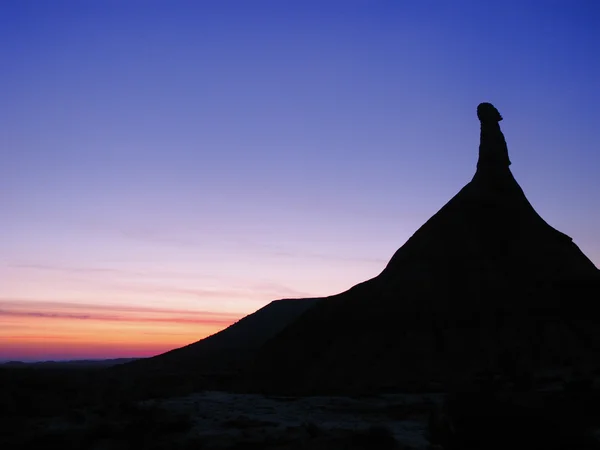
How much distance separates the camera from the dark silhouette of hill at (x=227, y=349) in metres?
70.9

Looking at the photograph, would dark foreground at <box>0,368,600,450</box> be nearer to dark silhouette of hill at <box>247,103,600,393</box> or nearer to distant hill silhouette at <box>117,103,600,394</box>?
distant hill silhouette at <box>117,103,600,394</box>

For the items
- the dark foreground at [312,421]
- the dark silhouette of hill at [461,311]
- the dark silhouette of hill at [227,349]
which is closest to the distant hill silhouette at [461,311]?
the dark silhouette of hill at [461,311]

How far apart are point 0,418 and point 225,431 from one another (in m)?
8.87

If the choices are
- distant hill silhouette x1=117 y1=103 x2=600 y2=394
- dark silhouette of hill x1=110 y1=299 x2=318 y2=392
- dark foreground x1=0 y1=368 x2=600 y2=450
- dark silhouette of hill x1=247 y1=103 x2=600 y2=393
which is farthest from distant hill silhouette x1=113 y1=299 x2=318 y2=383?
dark foreground x1=0 y1=368 x2=600 y2=450

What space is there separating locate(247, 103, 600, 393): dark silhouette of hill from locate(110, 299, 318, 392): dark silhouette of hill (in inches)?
856

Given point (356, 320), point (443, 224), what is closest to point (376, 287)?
point (356, 320)

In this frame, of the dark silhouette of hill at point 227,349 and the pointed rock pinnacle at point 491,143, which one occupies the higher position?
the pointed rock pinnacle at point 491,143

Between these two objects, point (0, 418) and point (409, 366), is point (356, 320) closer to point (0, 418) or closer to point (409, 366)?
point (409, 366)

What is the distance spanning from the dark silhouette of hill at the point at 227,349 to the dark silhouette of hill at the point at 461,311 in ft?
71.3

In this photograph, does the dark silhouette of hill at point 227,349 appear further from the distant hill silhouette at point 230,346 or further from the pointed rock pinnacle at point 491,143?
the pointed rock pinnacle at point 491,143

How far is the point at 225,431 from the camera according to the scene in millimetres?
20047

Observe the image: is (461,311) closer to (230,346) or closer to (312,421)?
(312,421)

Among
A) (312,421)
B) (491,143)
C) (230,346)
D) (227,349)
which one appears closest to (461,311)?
(491,143)

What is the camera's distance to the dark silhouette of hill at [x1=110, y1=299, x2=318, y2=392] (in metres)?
70.9
